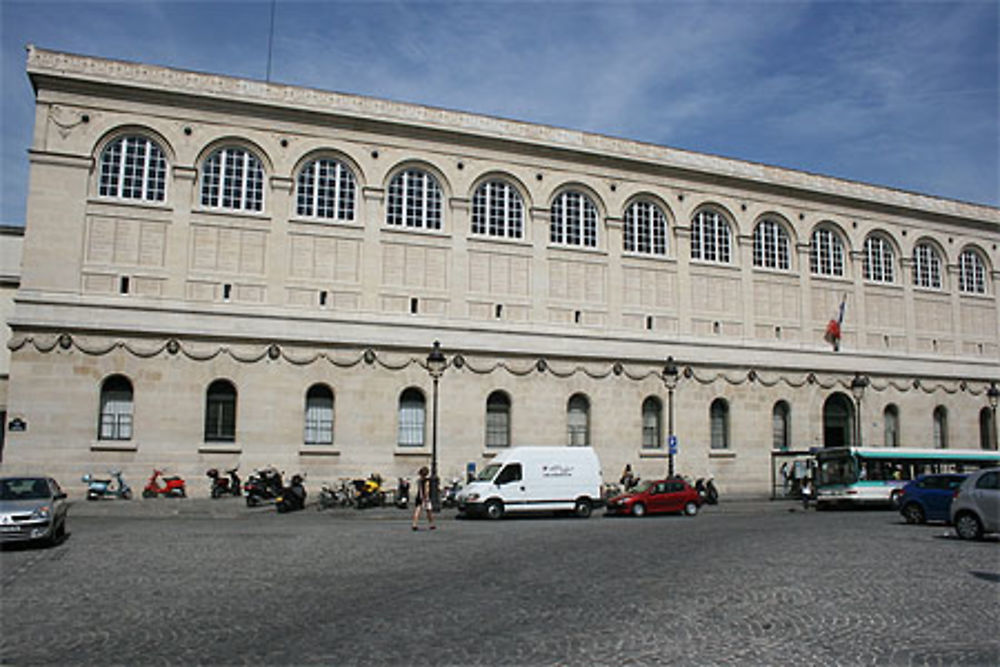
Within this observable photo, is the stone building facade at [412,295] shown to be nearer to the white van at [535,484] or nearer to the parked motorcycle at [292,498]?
the parked motorcycle at [292,498]

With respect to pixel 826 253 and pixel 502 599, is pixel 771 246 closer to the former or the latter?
pixel 826 253

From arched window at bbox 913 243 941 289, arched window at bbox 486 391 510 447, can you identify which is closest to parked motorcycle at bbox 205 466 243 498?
arched window at bbox 486 391 510 447

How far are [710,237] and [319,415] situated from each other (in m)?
21.2

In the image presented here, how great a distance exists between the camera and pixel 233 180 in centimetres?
3341

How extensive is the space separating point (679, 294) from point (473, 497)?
1786 centimetres

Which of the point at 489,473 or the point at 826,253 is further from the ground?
the point at 826,253

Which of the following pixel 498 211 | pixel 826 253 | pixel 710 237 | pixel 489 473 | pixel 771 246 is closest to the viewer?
pixel 489 473

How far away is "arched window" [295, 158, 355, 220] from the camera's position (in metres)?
34.3

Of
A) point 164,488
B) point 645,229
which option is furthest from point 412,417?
point 645,229

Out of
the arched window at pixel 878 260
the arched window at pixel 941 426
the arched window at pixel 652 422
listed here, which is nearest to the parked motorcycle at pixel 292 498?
the arched window at pixel 652 422

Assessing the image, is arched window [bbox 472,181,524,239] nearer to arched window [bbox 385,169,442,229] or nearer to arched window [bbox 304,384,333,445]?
arched window [bbox 385,169,442,229]

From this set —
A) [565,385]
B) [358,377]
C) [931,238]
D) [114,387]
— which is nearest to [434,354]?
[358,377]

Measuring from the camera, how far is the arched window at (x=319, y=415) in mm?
32812

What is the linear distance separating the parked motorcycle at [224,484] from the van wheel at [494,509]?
380 inches
